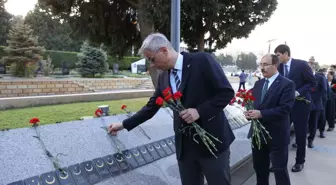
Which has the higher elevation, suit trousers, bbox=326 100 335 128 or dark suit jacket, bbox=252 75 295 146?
dark suit jacket, bbox=252 75 295 146

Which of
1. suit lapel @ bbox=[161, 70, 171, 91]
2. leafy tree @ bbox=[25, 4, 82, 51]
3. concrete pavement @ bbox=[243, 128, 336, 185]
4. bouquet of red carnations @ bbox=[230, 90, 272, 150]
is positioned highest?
leafy tree @ bbox=[25, 4, 82, 51]

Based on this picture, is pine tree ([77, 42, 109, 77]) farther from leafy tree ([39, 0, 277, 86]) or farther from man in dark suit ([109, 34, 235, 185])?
man in dark suit ([109, 34, 235, 185])

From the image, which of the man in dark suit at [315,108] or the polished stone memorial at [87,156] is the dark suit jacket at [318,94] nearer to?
the man in dark suit at [315,108]

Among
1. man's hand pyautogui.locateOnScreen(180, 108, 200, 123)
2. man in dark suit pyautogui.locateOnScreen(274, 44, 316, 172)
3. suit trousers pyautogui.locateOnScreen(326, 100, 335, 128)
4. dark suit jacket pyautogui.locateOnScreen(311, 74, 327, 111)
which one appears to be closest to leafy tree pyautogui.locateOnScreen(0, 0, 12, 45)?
suit trousers pyautogui.locateOnScreen(326, 100, 335, 128)

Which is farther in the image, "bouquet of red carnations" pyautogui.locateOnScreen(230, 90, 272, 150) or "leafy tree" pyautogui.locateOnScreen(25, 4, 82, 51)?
"leafy tree" pyautogui.locateOnScreen(25, 4, 82, 51)

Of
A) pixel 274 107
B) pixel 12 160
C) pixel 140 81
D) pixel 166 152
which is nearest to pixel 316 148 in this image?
pixel 274 107

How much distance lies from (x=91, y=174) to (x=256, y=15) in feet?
23.1

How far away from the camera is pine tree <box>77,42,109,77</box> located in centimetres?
1948

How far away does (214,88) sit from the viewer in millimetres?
1663

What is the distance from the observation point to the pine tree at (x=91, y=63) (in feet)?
63.9

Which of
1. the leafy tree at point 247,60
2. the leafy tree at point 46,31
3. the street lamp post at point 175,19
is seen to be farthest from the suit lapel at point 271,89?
the leafy tree at point 247,60

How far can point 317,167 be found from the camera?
3.88 meters

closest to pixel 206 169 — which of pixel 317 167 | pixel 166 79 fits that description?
pixel 166 79

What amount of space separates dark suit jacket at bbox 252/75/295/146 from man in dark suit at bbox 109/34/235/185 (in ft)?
2.90
